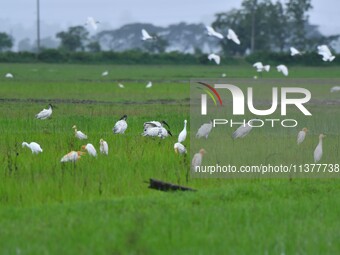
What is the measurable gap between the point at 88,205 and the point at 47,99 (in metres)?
15.6

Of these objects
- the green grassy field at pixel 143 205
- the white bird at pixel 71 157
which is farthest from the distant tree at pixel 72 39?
the white bird at pixel 71 157

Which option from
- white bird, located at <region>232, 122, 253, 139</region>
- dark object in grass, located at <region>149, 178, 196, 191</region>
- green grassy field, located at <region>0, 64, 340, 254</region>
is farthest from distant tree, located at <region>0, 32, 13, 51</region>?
dark object in grass, located at <region>149, 178, 196, 191</region>

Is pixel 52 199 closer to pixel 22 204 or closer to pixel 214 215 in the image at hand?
pixel 22 204

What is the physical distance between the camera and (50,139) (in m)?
12.5

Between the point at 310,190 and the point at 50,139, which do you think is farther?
the point at 50,139

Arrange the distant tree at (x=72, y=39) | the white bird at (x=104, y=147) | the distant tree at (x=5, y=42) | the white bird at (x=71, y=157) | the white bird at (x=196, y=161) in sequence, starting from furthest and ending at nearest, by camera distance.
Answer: the distant tree at (x=5, y=42) < the distant tree at (x=72, y=39) < the white bird at (x=104, y=147) < the white bird at (x=71, y=157) < the white bird at (x=196, y=161)

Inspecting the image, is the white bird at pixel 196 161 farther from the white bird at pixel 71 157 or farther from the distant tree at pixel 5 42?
the distant tree at pixel 5 42

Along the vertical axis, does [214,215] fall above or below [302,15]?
below

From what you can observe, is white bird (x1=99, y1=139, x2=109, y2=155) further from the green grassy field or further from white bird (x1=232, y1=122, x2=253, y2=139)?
white bird (x1=232, y1=122, x2=253, y2=139)

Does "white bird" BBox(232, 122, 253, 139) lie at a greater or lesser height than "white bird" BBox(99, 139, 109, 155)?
greater

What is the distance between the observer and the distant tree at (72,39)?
73.4 meters

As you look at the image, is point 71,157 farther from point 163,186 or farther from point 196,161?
point 163,186

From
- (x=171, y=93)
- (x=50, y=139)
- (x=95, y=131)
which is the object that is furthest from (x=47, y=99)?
(x=50, y=139)

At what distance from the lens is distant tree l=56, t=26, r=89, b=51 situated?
73375 millimetres
